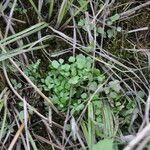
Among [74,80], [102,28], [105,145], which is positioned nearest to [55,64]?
[74,80]

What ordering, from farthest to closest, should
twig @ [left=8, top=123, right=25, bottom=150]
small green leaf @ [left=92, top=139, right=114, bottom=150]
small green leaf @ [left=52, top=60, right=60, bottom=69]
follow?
small green leaf @ [left=52, top=60, right=60, bottom=69]
twig @ [left=8, top=123, right=25, bottom=150]
small green leaf @ [left=92, top=139, right=114, bottom=150]

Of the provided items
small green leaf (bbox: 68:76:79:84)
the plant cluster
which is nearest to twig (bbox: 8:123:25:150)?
small green leaf (bbox: 68:76:79:84)

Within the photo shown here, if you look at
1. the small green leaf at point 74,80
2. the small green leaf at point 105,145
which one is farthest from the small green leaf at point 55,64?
the small green leaf at point 105,145

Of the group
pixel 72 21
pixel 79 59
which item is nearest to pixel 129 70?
pixel 79 59

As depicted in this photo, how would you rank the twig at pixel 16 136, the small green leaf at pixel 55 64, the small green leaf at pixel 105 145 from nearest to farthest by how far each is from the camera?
the small green leaf at pixel 105 145
the twig at pixel 16 136
the small green leaf at pixel 55 64

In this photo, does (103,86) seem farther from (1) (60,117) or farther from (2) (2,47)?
(2) (2,47)

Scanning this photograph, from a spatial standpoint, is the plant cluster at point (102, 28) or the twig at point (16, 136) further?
the plant cluster at point (102, 28)

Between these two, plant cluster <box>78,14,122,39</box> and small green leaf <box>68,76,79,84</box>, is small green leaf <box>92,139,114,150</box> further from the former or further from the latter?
plant cluster <box>78,14,122,39</box>

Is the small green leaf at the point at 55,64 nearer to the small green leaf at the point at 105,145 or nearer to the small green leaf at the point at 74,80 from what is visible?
the small green leaf at the point at 74,80

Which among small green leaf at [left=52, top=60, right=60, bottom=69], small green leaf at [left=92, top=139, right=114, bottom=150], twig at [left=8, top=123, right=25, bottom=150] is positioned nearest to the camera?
small green leaf at [left=92, top=139, right=114, bottom=150]

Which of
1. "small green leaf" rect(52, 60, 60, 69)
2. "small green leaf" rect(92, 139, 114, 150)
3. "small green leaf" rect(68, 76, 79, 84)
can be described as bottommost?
"small green leaf" rect(92, 139, 114, 150)

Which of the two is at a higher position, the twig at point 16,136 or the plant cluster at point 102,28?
the plant cluster at point 102,28
